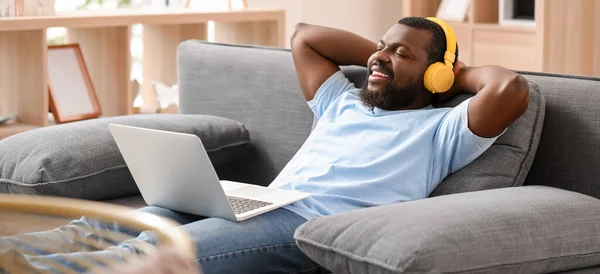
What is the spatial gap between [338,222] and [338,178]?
1.43 feet

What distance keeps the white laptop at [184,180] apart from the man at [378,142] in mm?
31

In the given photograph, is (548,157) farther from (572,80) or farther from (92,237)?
(92,237)

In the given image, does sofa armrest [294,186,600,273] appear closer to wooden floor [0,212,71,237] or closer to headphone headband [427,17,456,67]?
headphone headband [427,17,456,67]

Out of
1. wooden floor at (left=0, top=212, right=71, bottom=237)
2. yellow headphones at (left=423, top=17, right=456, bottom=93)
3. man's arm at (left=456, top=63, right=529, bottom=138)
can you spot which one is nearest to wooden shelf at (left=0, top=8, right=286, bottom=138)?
yellow headphones at (left=423, top=17, right=456, bottom=93)

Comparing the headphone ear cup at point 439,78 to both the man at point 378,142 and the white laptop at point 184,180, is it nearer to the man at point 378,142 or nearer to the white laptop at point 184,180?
the man at point 378,142

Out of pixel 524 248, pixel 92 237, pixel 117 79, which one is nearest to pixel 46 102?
pixel 117 79

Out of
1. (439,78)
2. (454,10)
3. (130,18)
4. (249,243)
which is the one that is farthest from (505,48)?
(249,243)

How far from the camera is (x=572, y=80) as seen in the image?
215cm

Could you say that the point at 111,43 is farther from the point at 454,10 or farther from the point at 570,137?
the point at 570,137

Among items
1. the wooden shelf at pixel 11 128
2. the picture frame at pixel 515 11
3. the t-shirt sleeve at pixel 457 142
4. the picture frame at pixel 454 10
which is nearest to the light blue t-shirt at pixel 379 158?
the t-shirt sleeve at pixel 457 142

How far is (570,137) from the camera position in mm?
2094

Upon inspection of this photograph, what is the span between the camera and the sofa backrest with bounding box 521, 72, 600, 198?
206 cm

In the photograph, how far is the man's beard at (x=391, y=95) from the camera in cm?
228

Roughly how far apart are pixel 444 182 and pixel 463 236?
1.55ft
